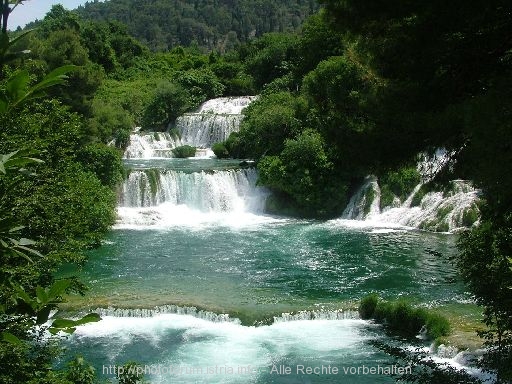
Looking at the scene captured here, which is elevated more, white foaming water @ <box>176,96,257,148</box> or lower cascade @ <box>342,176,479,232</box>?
white foaming water @ <box>176,96,257,148</box>

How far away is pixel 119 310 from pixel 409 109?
877 cm

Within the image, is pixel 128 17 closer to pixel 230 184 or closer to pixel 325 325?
pixel 230 184

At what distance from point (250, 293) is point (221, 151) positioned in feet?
55.4

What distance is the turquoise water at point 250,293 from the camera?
9867mm

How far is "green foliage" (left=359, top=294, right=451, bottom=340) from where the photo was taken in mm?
10641

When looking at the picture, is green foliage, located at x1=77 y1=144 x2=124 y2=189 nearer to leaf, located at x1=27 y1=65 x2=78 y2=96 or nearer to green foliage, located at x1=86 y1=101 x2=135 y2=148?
green foliage, located at x1=86 y1=101 x2=135 y2=148

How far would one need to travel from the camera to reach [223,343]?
Answer: 10.7 meters

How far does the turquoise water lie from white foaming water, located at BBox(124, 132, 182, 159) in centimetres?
914

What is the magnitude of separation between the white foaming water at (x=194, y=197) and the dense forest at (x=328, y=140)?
1073 mm

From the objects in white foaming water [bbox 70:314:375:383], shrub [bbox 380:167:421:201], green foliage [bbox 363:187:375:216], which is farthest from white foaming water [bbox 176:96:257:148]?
white foaming water [bbox 70:314:375:383]

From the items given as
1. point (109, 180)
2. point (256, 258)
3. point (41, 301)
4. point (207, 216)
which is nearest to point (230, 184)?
point (207, 216)

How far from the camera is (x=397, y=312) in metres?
11.4

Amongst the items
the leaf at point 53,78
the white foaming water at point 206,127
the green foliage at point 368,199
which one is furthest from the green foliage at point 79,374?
the white foaming water at point 206,127

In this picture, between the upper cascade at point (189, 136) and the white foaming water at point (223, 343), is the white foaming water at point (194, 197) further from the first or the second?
the white foaming water at point (223, 343)
